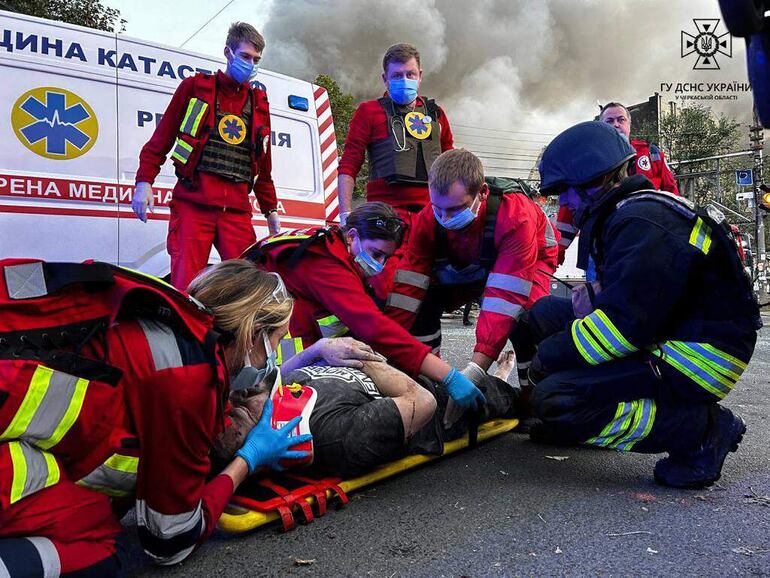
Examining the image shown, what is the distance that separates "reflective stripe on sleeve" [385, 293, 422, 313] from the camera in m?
3.08

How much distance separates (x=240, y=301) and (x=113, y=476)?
49 centimetres

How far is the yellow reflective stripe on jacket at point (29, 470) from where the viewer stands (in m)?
1.22

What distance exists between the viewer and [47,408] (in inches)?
49.6

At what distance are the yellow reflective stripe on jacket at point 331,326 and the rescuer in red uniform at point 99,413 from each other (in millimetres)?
1246

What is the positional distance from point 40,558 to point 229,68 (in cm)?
304

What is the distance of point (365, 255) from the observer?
2797mm

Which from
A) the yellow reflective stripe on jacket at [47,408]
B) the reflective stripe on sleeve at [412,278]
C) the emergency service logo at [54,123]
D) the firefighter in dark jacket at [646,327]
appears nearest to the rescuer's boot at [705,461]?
the firefighter in dark jacket at [646,327]

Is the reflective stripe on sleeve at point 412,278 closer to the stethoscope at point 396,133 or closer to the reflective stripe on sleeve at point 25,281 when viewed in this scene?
the stethoscope at point 396,133

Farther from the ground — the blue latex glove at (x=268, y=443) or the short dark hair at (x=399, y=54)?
the short dark hair at (x=399, y=54)

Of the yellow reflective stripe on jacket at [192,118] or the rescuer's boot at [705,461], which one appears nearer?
the rescuer's boot at [705,461]

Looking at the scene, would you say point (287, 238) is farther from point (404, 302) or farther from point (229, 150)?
point (229, 150)

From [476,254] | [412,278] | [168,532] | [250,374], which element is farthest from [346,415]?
[476,254]

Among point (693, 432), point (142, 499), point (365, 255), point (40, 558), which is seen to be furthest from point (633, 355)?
point (40, 558)

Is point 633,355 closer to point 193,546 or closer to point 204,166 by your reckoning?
point 193,546
